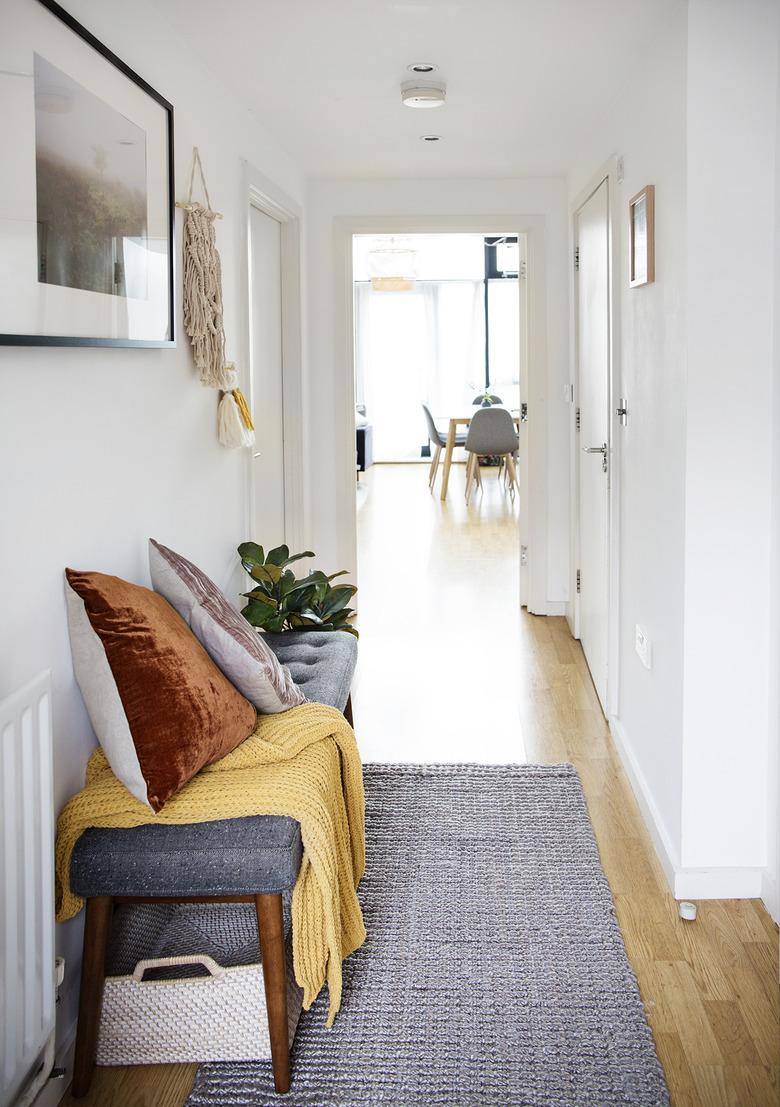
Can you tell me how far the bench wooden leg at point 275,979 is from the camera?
6.41 ft

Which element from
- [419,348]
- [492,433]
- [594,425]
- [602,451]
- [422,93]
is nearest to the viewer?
[422,93]

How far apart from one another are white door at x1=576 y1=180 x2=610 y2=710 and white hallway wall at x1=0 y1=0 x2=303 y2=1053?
1.35 m

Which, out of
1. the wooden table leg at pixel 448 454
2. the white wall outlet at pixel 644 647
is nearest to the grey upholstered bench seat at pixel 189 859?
the white wall outlet at pixel 644 647

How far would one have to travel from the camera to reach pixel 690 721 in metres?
2.63

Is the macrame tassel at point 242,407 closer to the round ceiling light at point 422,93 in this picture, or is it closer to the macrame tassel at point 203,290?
the macrame tassel at point 203,290

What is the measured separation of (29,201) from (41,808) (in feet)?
3.38

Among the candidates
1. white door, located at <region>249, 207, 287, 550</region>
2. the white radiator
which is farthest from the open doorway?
the white radiator

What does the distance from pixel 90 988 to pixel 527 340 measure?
4.25 meters

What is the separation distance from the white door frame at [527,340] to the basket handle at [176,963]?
3617 mm

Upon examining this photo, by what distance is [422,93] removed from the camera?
11.6 feet

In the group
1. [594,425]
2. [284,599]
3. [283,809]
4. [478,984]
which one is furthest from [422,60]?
[478,984]

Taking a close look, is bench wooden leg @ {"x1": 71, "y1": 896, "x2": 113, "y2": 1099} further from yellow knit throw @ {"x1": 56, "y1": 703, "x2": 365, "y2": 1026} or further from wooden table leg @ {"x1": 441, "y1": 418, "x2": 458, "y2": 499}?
wooden table leg @ {"x1": 441, "y1": 418, "x2": 458, "y2": 499}

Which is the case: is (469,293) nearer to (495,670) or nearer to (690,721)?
(495,670)

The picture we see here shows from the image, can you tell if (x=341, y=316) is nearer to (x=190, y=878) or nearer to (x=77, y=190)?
(x=77, y=190)
